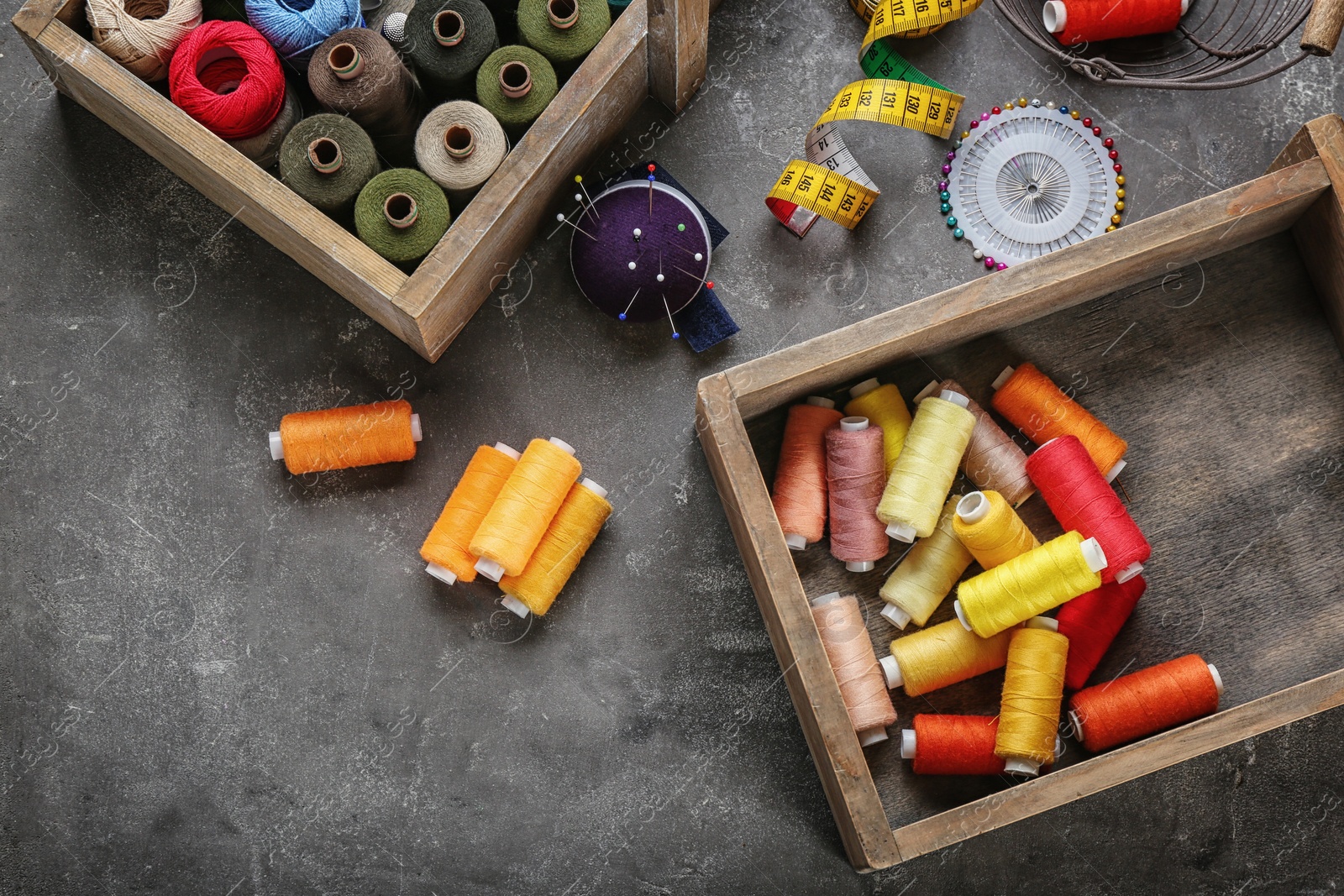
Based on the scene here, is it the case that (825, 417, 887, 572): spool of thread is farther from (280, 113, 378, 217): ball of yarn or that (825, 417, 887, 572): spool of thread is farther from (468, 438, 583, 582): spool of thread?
(280, 113, 378, 217): ball of yarn

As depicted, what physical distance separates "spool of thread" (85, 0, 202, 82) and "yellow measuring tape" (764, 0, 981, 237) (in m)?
1.78

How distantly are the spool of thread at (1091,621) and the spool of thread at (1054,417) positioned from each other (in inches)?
13.1

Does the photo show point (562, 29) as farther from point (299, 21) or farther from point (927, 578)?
point (927, 578)

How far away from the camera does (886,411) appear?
3.00m

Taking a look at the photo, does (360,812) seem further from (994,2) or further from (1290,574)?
(994,2)

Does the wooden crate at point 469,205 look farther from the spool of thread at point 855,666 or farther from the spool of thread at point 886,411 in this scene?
the spool of thread at point 855,666

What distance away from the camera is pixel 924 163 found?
11.1ft

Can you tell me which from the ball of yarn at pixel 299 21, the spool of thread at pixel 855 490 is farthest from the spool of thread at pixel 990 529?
the ball of yarn at pixel 299 21

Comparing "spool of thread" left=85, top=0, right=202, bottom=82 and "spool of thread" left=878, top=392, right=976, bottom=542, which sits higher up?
"spool of thread" left=878, top=392, right=976, bottom=542

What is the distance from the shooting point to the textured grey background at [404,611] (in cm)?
316

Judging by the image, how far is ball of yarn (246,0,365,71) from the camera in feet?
9.56

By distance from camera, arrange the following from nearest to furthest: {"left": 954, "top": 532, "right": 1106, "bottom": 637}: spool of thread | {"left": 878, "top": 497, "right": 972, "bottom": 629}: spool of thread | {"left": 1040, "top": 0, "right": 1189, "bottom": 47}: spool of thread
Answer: {"left": 954, "top": 532, "right": 1106, "bottom": 637}: spool of thread
{"left": 878, "top": 497, "right": 972, "bottom": 629}: spool of thread
{"left": 1040, "top": 0, "right": 1189, "bottom": 47}: spool of thread

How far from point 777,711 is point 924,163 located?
1848 mm

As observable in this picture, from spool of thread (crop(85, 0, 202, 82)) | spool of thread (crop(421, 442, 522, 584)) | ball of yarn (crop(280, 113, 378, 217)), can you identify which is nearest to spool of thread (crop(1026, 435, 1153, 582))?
spool of thread (crop(421, 442, 522, 584))
